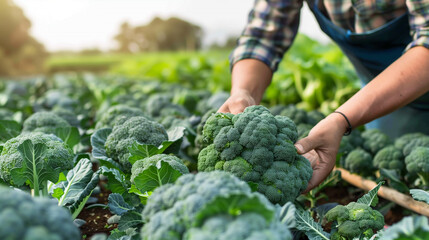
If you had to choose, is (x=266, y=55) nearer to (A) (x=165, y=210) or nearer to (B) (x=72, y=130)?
(B) (x=72, y=130)

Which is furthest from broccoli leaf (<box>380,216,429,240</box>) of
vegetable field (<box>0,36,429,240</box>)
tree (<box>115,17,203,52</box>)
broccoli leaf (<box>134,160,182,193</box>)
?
tree (<box>115,17,203,52</box>)

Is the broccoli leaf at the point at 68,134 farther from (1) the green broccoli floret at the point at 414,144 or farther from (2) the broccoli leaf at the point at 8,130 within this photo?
(1) the green broccoli floret at the point at 414,144

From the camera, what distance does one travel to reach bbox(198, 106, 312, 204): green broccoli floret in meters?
1.77

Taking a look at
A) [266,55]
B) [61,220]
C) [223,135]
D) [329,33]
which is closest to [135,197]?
[223,135]

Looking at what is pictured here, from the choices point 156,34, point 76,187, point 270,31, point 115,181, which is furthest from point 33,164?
point 156,34

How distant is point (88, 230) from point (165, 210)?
0.90 metres

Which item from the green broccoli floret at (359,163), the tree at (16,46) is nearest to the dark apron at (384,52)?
the green broccoli floret at (359,163)

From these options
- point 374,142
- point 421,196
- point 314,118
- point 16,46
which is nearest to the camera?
point 421,196

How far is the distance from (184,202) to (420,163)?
2069 mm

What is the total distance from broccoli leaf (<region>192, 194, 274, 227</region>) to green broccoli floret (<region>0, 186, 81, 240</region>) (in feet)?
1.36

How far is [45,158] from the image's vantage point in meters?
1.89

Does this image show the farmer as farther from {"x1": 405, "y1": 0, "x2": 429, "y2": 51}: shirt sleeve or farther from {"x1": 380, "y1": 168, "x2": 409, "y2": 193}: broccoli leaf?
{"x1": 380, "y1": 168, "x2": 409, "y2": 193}: broccoli leaf

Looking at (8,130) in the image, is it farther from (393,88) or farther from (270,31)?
(393,88)

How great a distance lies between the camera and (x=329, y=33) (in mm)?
3434
